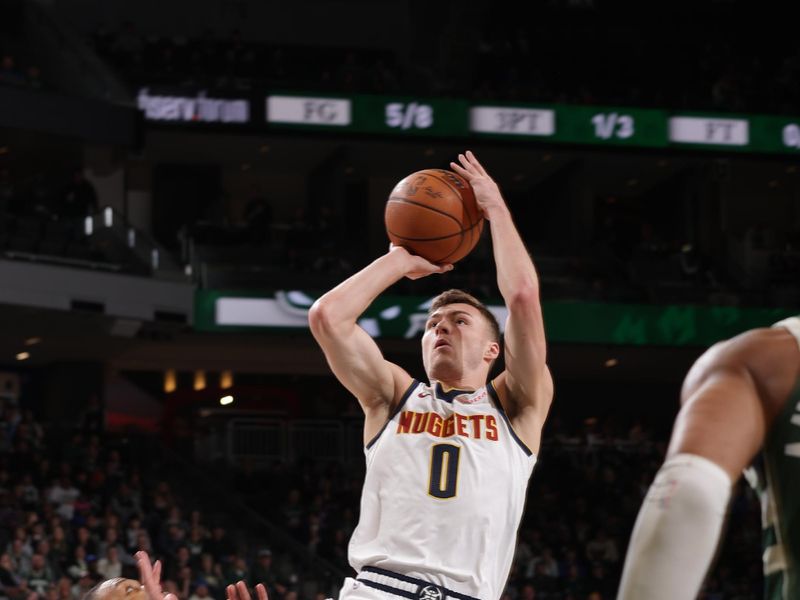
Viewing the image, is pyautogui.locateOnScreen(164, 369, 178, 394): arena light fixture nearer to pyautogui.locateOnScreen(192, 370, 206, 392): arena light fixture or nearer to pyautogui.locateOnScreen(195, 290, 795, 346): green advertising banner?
pyautogui.locateOnScreen(192, 370, 206, 392): arena light fixture

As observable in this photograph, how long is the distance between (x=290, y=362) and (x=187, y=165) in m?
5.05

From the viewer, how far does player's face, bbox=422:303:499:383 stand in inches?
201

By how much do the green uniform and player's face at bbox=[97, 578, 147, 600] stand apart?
11.1 feet

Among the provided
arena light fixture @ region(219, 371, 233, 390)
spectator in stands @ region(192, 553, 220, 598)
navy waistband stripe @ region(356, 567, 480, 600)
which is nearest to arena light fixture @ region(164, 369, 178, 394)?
arena light fixture @ region(219, 371, 233, 390)

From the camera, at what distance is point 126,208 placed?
28.8 metres

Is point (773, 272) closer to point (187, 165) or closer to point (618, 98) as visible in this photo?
point (618, 98)

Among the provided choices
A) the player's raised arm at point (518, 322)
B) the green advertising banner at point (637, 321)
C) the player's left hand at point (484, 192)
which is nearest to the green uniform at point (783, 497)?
the player's raised arm at point (518, 322)

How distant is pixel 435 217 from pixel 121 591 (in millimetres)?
1873

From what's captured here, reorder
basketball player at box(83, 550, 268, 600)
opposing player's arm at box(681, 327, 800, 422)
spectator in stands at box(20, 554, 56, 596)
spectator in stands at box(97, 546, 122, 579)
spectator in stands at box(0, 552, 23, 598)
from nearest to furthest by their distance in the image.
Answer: opposing player's arm at box(681, 327, 800, 422) < basketball player at box(83, 550, 268, 600) < spectator in stands at box(0, 552, 23, 598) < spectator in stands at box(20, 554, 56, 596) < spectator in stands at box(97, 546, 122, 579)

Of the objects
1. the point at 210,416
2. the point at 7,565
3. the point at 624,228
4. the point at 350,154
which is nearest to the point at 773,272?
the point at 624,228

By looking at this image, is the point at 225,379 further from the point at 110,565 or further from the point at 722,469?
the point at 722,469

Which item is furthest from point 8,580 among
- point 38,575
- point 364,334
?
point 364,334

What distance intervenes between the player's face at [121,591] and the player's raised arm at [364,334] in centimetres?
111

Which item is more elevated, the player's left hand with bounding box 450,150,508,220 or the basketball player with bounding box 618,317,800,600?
the player's left hand with bounding box 450,150,508,220
